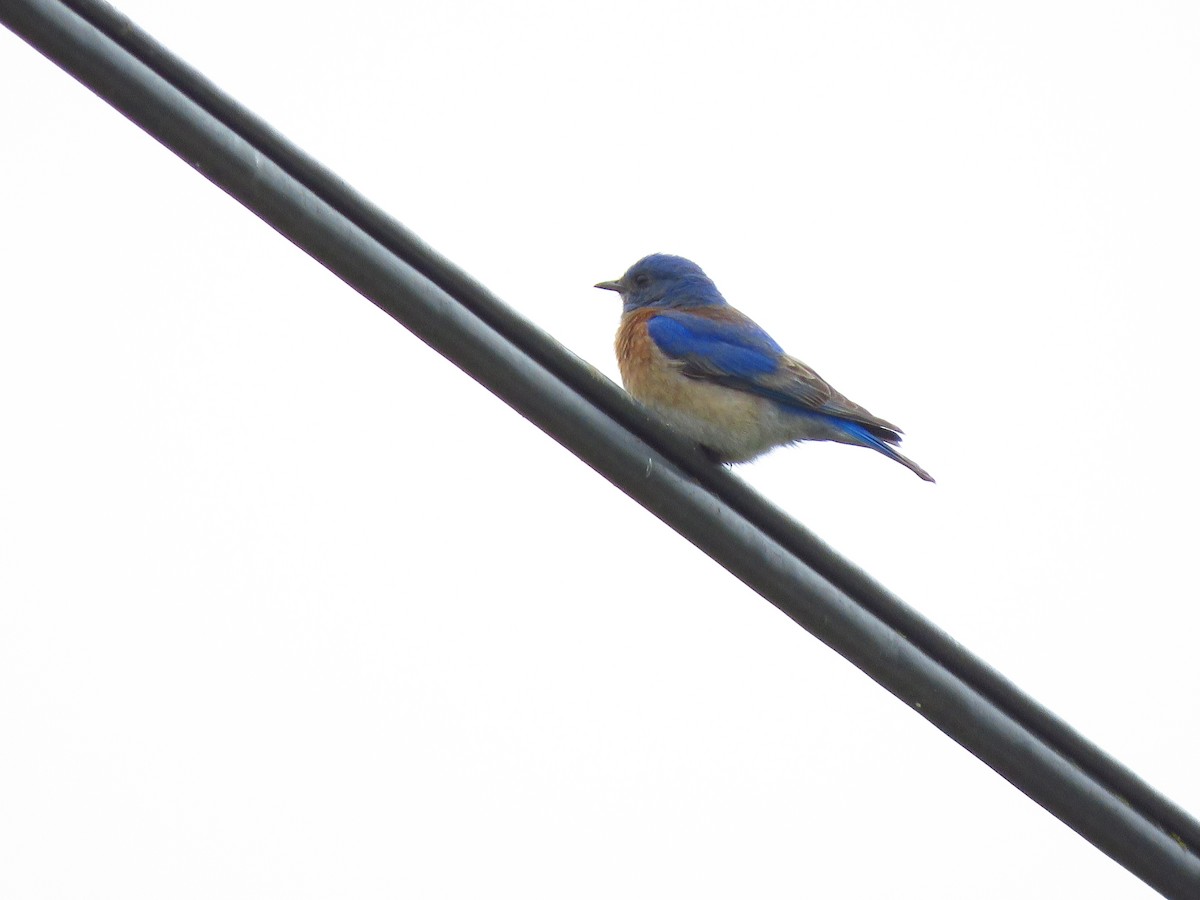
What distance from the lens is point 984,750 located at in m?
3.35

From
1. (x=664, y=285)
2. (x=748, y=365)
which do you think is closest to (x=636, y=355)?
(x=748, y=365)

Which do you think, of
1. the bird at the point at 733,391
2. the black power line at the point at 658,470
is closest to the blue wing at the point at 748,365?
the bird at the point at 733,391

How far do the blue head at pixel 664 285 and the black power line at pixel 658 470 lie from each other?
3971 mm

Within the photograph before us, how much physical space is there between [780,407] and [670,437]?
2.65 m

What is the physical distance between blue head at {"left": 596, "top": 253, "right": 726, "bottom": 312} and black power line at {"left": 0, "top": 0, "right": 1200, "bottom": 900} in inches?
156

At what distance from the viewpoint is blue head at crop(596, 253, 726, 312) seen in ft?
24.8

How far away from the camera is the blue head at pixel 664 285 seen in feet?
24.8

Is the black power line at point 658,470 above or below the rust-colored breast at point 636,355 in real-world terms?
below

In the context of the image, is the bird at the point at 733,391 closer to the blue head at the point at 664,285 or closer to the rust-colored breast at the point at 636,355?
the rust-colored breast at the point at 636,355

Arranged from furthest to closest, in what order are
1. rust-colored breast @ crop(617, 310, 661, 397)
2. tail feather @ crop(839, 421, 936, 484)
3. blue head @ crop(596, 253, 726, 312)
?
blue head @ crop(596, 253, 726, 312) → rust-colored breast @ crop(617, 310, 661, 397) → tail feather @ crop(839, 421, 936, 484)

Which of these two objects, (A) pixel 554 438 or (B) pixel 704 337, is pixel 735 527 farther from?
(B) pixel 704 337

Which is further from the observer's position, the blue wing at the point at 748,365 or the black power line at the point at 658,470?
the blue wing at the point at 748,365

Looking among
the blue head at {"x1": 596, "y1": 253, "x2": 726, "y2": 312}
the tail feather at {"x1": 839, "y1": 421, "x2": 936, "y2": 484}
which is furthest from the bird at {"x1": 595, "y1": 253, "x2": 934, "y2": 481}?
the blue head at {"x1": 596, "y1": 253, "x2": 726, "y2": 312}

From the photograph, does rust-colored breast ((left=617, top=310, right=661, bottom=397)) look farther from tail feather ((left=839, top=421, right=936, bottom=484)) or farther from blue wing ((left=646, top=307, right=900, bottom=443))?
tail feather ((left=839, top=421, right=936, bottom=484))
